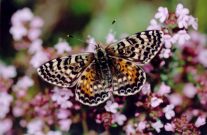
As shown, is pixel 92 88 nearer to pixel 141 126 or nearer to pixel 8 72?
pixel 141 126

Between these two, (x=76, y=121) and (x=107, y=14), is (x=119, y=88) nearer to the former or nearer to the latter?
(x=76, y=121)

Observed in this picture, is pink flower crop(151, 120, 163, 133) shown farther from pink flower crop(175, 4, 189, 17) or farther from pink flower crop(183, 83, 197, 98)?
pink flower crop(175, 4, 189, 17)

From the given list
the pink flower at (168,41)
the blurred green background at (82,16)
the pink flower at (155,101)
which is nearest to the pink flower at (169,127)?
the pink flower at (155,101)

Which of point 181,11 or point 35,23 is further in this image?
point 35,23

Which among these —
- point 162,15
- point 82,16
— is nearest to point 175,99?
point 162,15

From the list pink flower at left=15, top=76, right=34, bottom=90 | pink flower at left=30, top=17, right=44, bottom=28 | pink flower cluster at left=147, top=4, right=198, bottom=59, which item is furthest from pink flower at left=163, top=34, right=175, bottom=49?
pink flower at left=30, top=17, right=44, bottom=28
